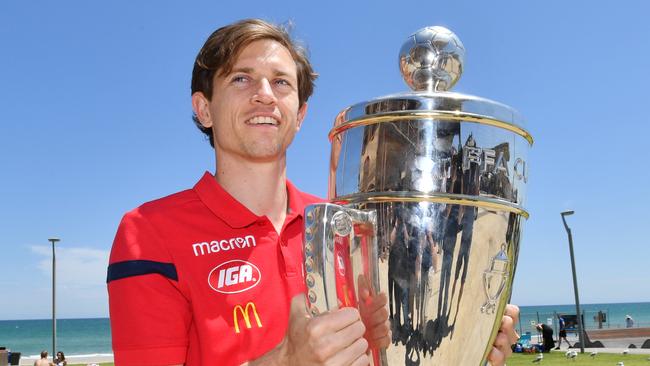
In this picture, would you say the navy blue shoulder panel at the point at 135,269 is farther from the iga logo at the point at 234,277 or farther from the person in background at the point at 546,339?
the person in background at the point at 546,339

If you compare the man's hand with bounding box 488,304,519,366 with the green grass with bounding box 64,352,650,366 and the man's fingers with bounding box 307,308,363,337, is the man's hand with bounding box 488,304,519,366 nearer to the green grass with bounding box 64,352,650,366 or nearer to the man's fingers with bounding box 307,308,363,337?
the man's fingers with bounding box 307,308,363,337

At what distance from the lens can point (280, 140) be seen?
6.40ft

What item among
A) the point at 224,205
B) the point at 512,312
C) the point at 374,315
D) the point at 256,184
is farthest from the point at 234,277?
the point at 512,312

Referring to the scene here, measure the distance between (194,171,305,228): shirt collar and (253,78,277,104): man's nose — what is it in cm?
30

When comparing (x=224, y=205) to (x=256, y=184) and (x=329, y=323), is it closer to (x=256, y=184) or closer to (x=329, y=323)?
(x=256, y=184)

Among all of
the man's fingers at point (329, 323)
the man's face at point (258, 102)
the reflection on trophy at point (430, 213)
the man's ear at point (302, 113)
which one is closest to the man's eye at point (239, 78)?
the man's face at point (258, 102)

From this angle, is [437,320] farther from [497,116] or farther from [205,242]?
[205,242]

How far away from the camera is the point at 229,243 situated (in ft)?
6.19

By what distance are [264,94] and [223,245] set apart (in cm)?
42

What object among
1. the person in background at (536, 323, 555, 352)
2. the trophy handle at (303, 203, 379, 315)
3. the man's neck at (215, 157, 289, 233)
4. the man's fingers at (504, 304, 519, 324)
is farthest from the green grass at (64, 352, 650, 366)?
the trophy handle at (303, 203, 379, 315)

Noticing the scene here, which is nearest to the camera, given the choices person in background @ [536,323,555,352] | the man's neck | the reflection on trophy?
the reflection on trophy

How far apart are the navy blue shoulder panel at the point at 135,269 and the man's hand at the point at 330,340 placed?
0.50m

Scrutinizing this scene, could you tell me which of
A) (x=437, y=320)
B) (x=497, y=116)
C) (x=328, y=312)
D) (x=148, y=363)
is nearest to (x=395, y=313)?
(x=437, y=320)

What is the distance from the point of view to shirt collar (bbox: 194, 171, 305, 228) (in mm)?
1934
